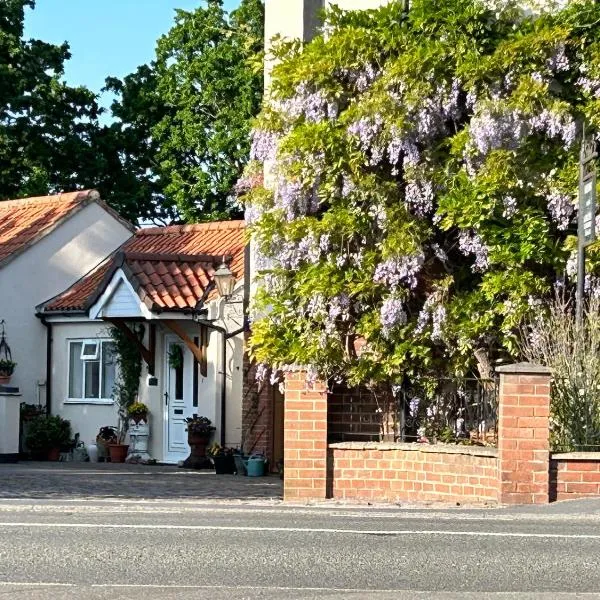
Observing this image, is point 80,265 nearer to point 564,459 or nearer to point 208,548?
point 564,459

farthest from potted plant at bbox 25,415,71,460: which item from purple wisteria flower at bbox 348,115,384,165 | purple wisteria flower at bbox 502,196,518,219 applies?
purple wisteria flower at bbox 502,196,518,219

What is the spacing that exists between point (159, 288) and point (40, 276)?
5.73 meters

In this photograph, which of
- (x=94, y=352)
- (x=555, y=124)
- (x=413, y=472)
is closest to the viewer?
(x=413, y=472)

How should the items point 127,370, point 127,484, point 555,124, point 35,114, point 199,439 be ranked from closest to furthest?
point 555,124 → point 127,484 → point 199,439 → point 127,370 → point 35,114

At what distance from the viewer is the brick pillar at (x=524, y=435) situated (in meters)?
17.8

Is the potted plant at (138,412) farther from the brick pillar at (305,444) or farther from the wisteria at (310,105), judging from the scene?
the brick pillar at (305,444)

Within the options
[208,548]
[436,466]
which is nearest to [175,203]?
[436,466]

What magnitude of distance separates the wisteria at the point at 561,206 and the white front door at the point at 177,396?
37.9 feet

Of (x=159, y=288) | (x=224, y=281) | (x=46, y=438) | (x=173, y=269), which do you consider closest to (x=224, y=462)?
(x=224, y=281)

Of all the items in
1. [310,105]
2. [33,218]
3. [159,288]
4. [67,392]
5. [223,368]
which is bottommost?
[67,392]

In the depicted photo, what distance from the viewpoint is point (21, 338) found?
34.5 metres

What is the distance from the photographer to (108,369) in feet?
110

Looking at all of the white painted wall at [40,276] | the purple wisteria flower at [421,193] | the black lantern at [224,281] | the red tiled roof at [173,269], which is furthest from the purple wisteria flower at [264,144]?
the white painted wall at [40,276]

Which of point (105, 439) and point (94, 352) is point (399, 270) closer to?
point (105, 439)
